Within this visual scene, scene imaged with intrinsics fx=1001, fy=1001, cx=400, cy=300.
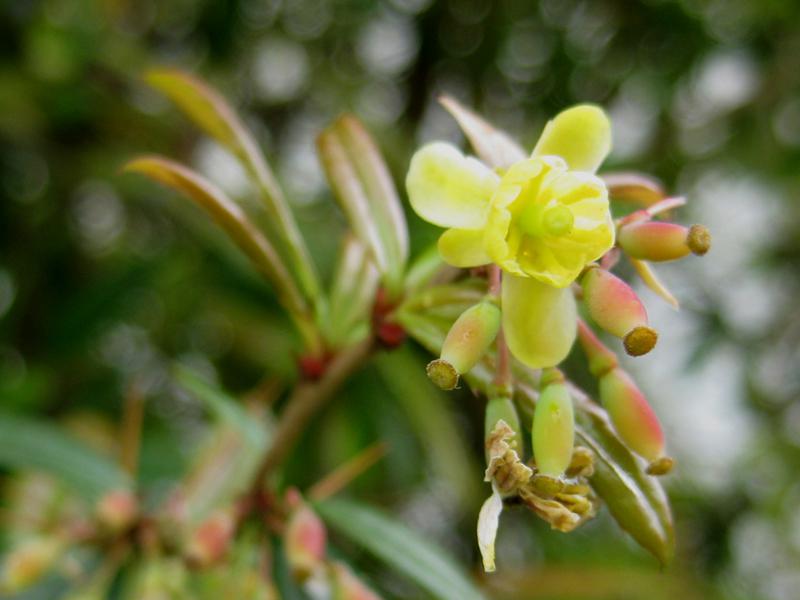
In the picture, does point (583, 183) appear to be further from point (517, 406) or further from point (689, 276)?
point (689, 276)

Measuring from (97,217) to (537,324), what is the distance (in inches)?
58.5

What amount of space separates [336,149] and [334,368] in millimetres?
157

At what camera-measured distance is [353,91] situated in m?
1.73

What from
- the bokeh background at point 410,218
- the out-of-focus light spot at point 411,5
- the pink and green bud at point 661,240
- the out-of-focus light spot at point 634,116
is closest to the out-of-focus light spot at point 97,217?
the bokeh background at point 410,218

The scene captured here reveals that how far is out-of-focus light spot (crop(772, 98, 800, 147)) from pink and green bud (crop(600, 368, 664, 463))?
4.41ft

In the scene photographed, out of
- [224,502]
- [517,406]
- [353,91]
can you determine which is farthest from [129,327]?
[517,406]

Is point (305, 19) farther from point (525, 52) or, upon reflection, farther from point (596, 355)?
point (596, 355)

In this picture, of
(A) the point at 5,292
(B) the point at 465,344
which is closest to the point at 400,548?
(B) the point at 465,344

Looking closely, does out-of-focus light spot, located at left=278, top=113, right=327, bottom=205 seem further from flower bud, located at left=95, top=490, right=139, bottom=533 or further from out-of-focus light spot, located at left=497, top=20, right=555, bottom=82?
flower bud, located at left=95, top=490, right=139, bottom=533

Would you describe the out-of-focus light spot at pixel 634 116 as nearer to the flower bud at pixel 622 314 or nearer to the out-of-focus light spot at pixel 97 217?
the out-of-focus light spot at pixel 97 217

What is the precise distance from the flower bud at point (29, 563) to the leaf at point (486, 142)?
45 centimetres

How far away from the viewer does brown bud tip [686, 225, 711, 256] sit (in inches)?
18.8

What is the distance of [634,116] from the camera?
178cm

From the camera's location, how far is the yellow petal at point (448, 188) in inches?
19.8
